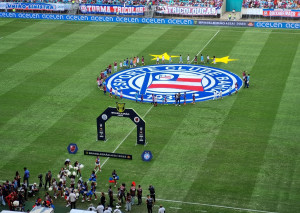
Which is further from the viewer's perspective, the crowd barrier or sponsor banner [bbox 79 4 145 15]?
sponsor banner [bbox 79 4 145 15]

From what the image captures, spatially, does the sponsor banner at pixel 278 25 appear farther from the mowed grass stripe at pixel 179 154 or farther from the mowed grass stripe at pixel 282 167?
the mowed grass stripe at pixel 179 154

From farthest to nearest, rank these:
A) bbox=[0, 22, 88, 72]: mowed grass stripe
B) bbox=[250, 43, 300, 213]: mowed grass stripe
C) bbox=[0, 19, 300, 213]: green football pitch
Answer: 1. bbox=[0, 22, 88, 72]: mowed grass stripe
2. bbox=[0, 19, 300, 213]: green football pitch
3. bbox=[250, 43, 300, 213]: mowed grass stripe

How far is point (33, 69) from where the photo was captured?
6450cm

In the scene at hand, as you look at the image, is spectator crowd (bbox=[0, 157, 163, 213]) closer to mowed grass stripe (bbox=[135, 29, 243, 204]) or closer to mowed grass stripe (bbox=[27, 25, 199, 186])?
mowed grass stripe (bbox=[27, 25, 199, 186])

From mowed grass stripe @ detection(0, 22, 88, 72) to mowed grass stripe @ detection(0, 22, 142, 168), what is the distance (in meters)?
5.39

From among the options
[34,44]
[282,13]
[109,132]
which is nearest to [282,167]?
[109,132]

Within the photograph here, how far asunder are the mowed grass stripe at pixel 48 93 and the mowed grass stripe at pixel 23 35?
9570mm

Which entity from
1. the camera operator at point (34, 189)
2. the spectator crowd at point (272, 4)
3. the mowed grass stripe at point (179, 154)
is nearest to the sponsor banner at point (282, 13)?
the spectator crowd at point (272, 4)

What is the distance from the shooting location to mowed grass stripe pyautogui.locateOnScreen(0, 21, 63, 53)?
2948 inches

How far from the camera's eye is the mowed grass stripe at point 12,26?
269 ft

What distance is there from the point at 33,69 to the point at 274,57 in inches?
1135

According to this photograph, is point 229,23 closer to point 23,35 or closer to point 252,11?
point 252,11

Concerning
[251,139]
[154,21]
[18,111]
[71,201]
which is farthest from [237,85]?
[154,21]

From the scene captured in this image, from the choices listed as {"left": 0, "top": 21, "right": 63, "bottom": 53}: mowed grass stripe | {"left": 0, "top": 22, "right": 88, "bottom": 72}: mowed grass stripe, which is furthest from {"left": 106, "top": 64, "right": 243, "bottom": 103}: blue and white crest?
{"left": 0, "top": 21, "right": 63, "bottom": 53}: mowed grass stripe
